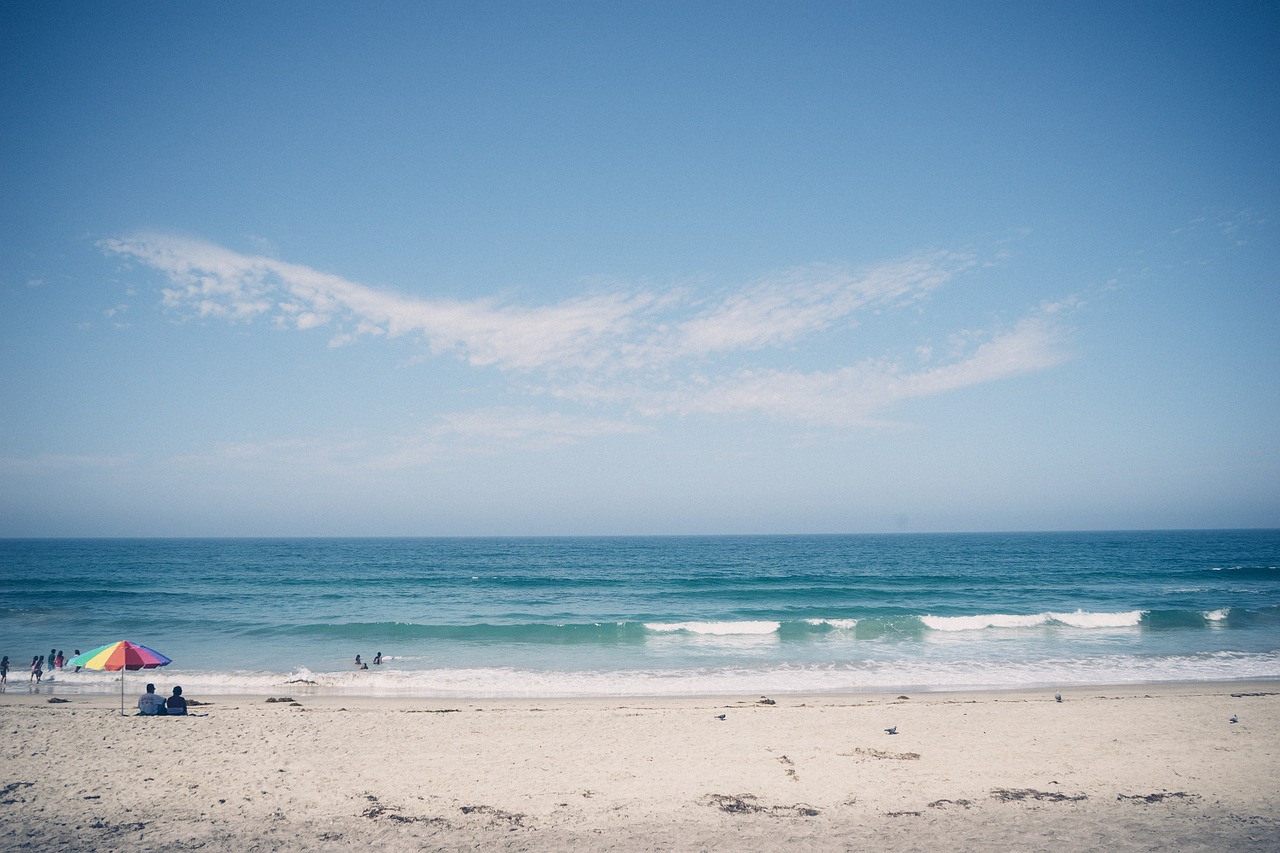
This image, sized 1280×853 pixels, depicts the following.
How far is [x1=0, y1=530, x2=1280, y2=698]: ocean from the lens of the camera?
711 inches

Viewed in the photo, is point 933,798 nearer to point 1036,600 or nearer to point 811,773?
point 811,773

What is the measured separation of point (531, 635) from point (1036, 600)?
27.5 meters

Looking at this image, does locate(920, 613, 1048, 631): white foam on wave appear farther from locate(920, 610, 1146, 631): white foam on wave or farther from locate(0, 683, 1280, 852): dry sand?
locate(0, 683, 1280, 852): dry sand

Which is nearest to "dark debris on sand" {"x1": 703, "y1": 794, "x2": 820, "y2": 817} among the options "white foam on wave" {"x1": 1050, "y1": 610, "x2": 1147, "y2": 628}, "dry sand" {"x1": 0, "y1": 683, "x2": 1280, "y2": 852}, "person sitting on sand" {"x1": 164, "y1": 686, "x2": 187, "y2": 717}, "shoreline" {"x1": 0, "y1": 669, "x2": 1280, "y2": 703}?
"dry sand" {"x1": 0, "y1": 683, "x2": 1280, "y2": 852}

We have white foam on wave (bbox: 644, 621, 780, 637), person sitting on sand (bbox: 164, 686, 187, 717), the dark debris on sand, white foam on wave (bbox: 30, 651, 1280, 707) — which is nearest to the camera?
the dark debris on sand

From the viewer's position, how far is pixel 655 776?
32.9 ft

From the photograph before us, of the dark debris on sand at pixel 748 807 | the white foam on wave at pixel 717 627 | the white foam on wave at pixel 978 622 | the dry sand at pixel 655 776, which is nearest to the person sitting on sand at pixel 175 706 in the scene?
the dry sand at pixel 655 776

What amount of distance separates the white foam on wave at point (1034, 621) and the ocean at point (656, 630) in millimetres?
123

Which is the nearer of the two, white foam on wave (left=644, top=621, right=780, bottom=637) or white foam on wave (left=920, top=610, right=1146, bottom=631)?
white foam on wave (left=644, top=621, right=780, bottom=637)

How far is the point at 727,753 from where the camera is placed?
438 inches

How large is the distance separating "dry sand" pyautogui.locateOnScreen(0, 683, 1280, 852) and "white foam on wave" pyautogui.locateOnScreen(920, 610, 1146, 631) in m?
12.5

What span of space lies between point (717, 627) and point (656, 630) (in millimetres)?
2688

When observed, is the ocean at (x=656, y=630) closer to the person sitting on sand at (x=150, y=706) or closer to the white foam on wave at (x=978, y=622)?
the white foam on wave at (x=978, y=622)

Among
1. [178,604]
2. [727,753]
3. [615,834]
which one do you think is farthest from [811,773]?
[178,604]
